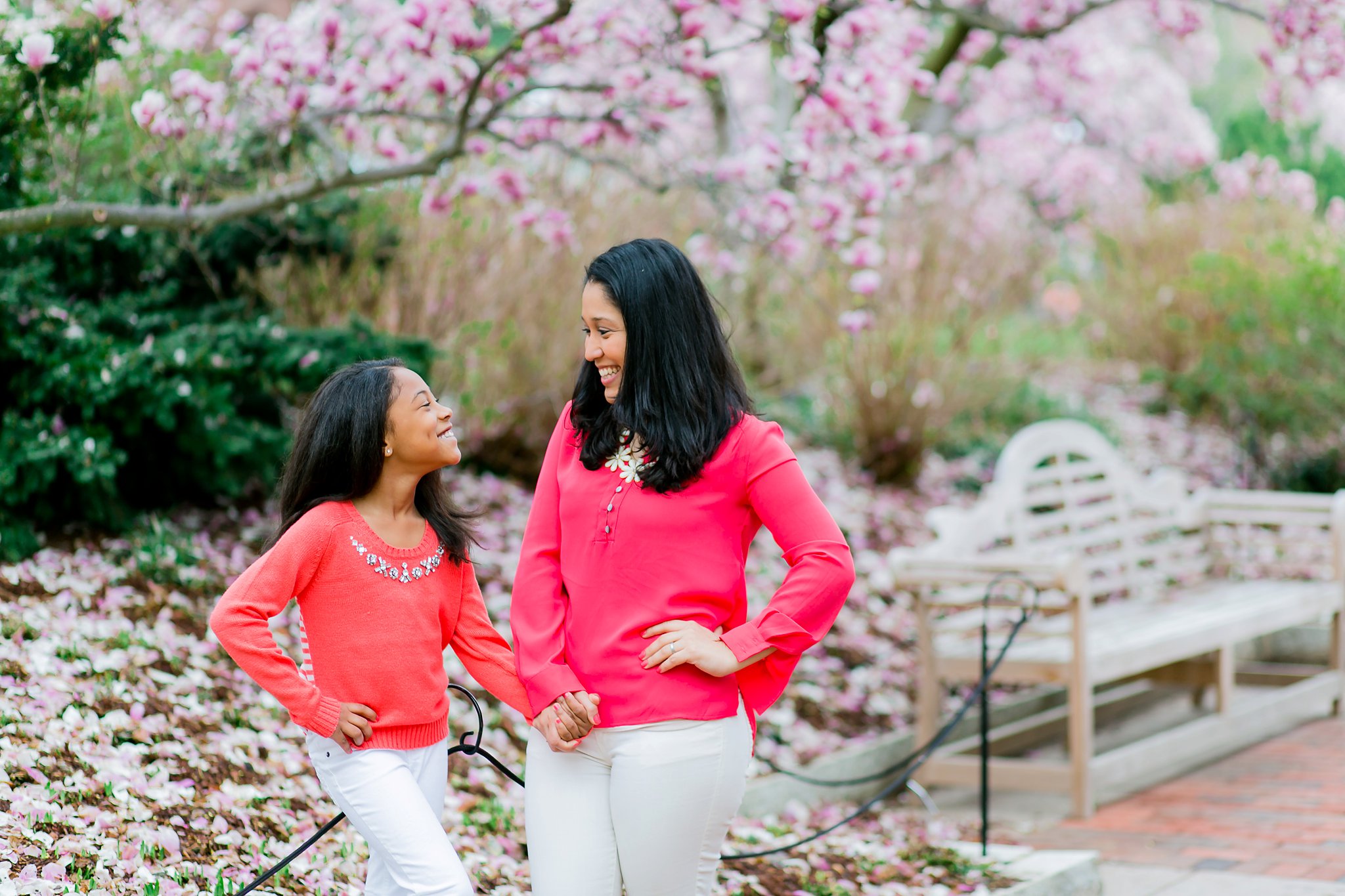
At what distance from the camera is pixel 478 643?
97.0 inches

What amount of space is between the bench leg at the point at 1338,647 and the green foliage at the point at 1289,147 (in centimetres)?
965

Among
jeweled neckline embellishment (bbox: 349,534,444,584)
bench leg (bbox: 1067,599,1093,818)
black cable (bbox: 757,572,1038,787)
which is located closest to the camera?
jeweled neckline embellishment (bbox: 349,534,444,584)

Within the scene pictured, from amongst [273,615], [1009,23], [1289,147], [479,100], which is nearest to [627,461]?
[273,615]

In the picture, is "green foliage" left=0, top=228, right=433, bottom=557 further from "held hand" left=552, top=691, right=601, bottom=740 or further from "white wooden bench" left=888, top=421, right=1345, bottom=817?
"held hand" left=552, top=691, right=601, bottom=740

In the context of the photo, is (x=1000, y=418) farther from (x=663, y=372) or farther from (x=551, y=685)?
(x=551, y=685)

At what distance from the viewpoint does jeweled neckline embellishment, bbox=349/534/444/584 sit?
2.33 meters

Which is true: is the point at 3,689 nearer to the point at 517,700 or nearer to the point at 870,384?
the point at 517,700

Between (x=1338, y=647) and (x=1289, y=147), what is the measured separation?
11961 mm

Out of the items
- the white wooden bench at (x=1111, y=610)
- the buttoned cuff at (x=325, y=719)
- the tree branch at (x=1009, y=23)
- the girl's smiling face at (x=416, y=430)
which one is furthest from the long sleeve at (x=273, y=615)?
the tree branch at (x=1009, y=23)

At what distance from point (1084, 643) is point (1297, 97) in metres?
4.71

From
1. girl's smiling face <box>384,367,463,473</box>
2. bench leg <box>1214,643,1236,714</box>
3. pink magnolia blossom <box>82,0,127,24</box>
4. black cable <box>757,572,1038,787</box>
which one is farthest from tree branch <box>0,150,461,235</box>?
bench leg <box>1214,643,1236,714</box>

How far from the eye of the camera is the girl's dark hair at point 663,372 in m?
2.21

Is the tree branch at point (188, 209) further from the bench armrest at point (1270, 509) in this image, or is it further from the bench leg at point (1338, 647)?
the bench leg at point (1338, 647)

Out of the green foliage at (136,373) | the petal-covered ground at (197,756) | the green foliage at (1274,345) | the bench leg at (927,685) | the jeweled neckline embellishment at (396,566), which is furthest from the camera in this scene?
the green foliage at (1274,345)
